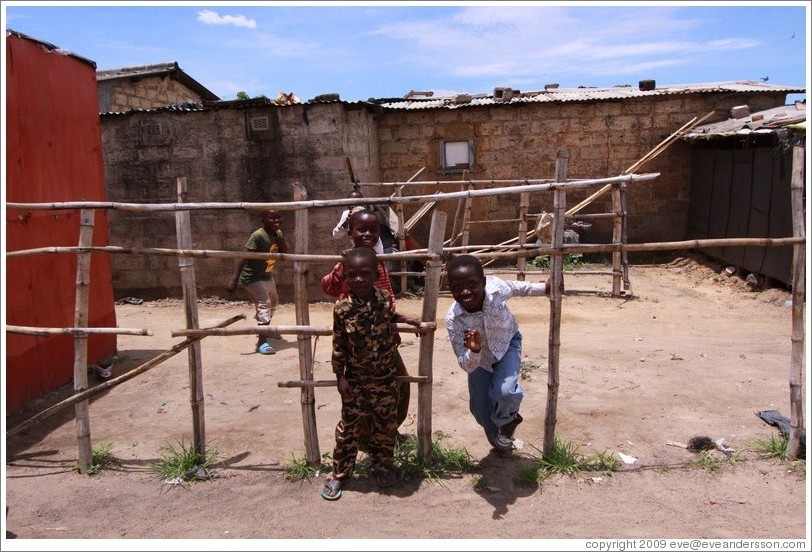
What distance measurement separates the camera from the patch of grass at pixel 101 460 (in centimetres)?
359

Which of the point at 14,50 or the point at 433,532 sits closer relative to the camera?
the point at 433,532

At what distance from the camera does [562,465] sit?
341cm

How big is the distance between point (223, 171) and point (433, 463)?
6.25 m

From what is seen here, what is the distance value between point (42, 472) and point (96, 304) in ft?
7.93

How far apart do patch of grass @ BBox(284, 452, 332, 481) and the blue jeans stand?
90cm

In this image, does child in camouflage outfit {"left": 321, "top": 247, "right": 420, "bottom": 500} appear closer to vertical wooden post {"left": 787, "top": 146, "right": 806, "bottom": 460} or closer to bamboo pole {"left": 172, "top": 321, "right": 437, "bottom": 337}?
bamboo pole {"left": 172, "top": 321, "right": 437, "bottom": 337}

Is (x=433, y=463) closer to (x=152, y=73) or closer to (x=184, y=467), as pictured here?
(x=184, y=467)

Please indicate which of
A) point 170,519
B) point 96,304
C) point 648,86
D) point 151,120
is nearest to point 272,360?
point 96,304

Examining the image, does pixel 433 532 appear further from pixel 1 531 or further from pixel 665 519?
pixel 1 531

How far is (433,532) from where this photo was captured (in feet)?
9.50

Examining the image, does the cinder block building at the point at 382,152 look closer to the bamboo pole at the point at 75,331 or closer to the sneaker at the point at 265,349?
the sneaker at the point at 265,349

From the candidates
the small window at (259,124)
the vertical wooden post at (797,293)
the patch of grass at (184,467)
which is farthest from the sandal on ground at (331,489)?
the small window at (259,124)

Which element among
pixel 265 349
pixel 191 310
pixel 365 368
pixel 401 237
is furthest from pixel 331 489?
pixel 401 237

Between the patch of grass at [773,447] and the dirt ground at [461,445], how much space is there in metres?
0.05
